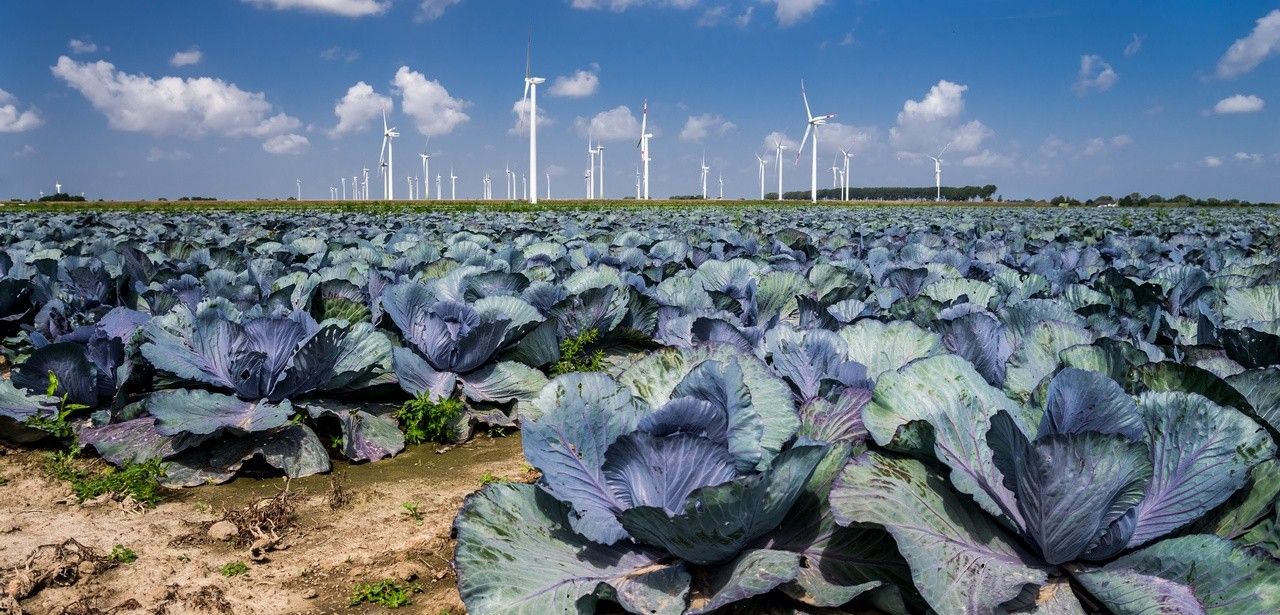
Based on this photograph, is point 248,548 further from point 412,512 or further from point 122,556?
point 412,512

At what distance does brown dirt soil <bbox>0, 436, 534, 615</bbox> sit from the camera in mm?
2668

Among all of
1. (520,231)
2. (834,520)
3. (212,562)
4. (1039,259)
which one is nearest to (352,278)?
(212,562)

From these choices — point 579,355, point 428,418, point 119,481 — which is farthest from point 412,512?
point 579,355

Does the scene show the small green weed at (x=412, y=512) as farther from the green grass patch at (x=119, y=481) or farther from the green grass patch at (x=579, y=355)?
the green grass patch at (x=579, y=355)

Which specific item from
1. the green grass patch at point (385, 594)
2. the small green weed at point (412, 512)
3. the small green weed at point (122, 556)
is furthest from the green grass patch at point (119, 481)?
the green grass patch at point (385, 594)

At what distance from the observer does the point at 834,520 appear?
1.98 metres

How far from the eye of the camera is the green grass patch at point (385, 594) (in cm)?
260

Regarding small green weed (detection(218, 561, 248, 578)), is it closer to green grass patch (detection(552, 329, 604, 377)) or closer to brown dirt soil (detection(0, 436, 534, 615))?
brown dirt soil (detection(0, 436, 534, 615))

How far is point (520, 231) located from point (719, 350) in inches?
400

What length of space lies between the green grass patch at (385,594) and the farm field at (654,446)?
1 cm

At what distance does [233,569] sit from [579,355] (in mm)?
2656

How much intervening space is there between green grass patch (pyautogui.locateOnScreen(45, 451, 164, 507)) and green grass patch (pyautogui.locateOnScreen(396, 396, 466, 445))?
1.15 metres

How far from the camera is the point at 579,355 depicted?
5.21m

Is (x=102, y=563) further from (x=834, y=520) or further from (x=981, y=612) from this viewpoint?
(x=981, y=612)
